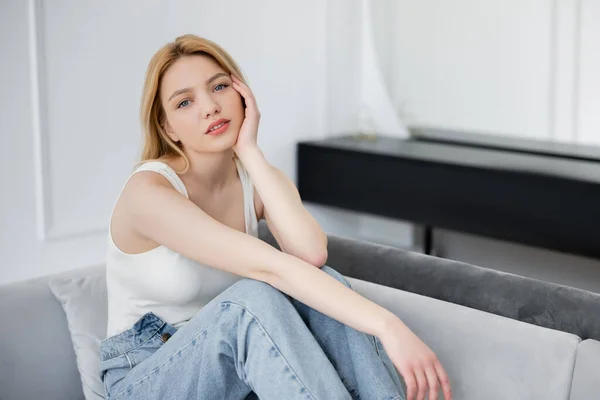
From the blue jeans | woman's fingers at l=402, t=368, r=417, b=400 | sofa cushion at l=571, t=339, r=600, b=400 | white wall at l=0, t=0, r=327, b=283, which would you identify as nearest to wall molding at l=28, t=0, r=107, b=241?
white wall at l=0, t=0, r=327, b=283

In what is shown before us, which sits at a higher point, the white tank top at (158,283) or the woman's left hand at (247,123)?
the woman's left hand at (247,123)

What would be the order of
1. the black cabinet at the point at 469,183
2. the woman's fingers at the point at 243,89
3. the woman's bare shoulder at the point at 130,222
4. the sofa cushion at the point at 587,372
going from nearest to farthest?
the sofa cushion at the point at 587,372 < the woman's bare shoulder at the point at 130,222 < the woman's fingers at the point at 243,89 < the black cabinet at the point at 469,183

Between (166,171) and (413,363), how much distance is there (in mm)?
659

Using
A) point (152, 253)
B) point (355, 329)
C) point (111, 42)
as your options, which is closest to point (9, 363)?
point (152, 253)

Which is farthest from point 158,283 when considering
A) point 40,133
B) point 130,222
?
point 40,133

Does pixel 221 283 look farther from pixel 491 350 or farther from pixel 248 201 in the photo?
pixel 491 350

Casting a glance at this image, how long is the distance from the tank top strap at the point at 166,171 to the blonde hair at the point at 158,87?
0.03 meters

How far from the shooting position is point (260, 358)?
5.35 feet

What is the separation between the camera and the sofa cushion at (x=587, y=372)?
1724mm

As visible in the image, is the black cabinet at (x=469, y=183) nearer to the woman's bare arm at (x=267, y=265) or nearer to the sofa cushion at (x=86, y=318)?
the woman's bare arm at (x=267, y=265)

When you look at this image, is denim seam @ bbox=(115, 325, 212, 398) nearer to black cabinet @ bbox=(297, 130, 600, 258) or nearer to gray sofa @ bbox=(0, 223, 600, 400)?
gray sofa @ bbox=(0, 223, 600, 400)

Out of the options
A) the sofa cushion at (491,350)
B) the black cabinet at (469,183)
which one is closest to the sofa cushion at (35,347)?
the sofa cushion at (491,350)

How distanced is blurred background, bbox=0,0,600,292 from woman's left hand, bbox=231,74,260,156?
4.58 ft

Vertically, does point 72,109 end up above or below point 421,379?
above
